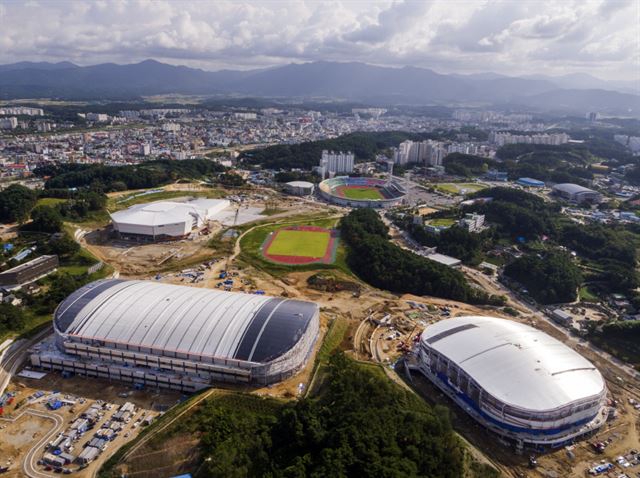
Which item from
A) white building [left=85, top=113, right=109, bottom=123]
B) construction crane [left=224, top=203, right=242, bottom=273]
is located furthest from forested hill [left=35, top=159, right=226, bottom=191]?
white building [left=85, top=113, right=109, bottom=123]

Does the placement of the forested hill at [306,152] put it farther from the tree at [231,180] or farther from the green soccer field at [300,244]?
the green soccer field at [300,244]

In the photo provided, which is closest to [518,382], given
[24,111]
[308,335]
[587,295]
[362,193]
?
[308,335]

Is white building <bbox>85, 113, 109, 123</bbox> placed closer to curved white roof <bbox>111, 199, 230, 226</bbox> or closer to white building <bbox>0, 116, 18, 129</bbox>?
white building <bbox>0, 116, 18, 129</bbox>

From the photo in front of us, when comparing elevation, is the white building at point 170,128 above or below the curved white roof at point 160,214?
above

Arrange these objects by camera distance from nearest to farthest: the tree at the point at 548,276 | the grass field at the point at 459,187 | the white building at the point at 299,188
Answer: the tree at the point at 548,276, the white building at the point at 299,188, the grass field at the point at 459,187

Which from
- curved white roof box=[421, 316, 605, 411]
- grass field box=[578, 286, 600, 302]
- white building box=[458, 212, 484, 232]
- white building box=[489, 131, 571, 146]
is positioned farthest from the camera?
white building box=[489, 131, 571, 146]

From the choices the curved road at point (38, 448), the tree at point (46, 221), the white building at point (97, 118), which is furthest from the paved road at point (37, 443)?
the white building at point (97, 118)

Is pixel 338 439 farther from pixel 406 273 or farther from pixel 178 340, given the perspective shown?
pixel 406 273
